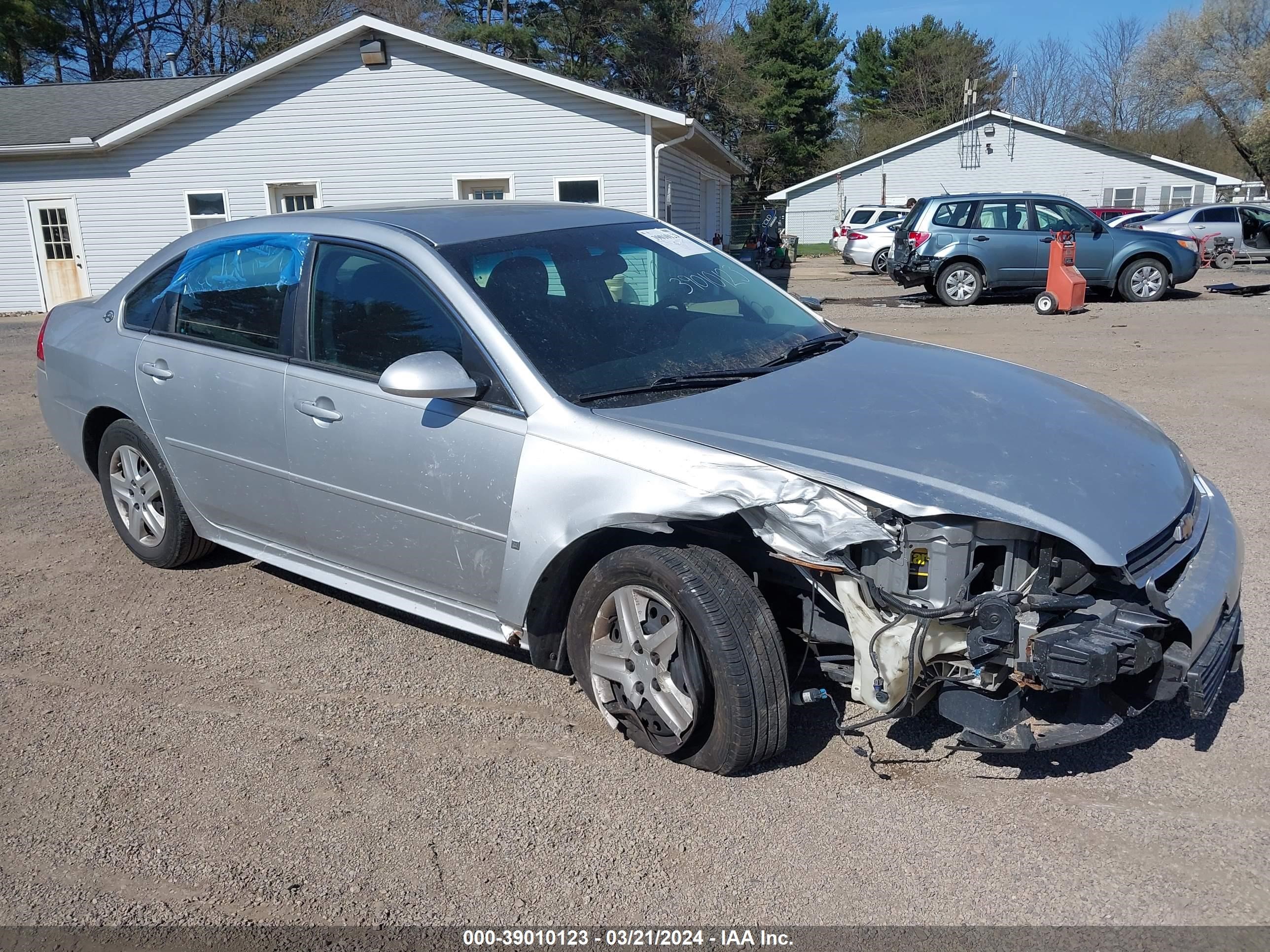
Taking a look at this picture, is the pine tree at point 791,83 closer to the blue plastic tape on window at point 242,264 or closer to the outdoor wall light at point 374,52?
the outdoor wall light at point 374,52

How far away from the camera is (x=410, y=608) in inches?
153

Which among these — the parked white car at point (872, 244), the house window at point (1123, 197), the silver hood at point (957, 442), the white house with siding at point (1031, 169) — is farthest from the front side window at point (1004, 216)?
the house window at point (1123, 197)

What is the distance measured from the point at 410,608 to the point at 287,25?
1672 inches

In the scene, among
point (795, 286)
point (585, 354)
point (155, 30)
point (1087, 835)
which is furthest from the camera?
point (155, 30)

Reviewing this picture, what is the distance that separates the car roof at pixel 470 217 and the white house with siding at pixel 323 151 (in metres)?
13.9

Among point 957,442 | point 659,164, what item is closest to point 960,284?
point 659,164

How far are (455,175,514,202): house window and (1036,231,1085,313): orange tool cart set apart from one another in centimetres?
932

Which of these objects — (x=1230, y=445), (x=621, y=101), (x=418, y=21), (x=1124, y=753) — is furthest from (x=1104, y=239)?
(x=418, y=21)

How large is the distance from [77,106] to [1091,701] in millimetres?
25915

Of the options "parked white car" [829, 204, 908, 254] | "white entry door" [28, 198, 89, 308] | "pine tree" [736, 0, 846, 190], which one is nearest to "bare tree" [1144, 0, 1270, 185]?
"pine tree" [736, 0, 846, 190]

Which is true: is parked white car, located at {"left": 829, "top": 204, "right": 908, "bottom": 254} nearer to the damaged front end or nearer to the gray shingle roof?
the gray shingle roof

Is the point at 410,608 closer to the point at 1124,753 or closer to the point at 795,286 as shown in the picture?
the point at 1124,753

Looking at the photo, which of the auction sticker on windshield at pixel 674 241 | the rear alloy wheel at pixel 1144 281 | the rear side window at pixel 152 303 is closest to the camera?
the auction sticker on windshield at pixel 674 241

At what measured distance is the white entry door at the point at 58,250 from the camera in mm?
20734
